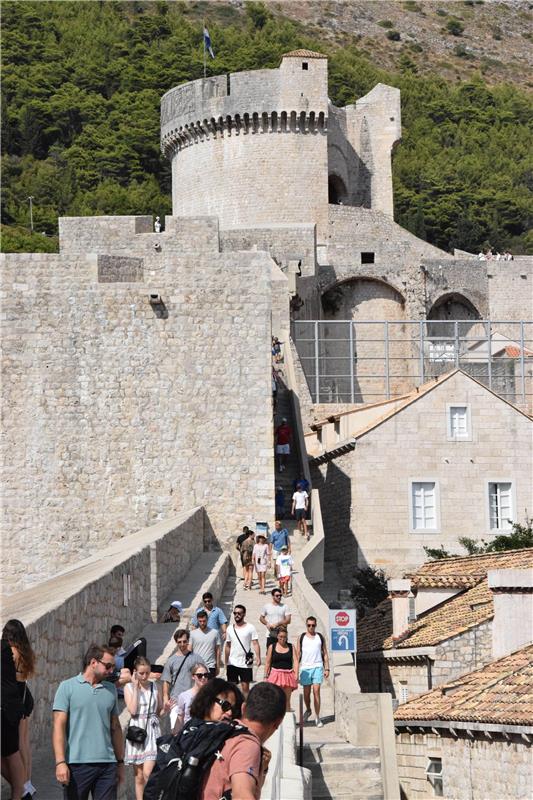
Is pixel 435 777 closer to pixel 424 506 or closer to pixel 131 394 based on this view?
pixel 131 394

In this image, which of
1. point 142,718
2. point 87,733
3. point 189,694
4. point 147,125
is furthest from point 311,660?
point 147,125

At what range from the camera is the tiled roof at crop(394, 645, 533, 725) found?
683 inches

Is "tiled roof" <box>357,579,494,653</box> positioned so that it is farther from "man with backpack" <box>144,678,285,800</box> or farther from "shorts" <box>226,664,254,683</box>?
"man with backpack" <box>144,678,285,800</box>

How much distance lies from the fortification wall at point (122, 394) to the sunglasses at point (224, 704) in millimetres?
16369

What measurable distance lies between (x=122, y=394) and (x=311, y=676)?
11.4 meters

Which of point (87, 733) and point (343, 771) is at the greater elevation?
point (87, 733)

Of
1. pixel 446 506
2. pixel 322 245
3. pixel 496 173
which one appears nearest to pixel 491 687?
pixel 446 506

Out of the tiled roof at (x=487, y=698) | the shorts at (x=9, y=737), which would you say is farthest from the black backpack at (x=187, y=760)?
the tiled roof at (x=487, y=698)

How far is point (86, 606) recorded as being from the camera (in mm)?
12062

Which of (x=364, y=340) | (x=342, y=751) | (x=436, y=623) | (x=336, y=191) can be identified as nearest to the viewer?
(x=342, y=751)

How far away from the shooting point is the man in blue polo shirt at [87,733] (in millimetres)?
8547

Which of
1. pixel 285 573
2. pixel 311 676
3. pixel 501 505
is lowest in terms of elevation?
pixel 311 676

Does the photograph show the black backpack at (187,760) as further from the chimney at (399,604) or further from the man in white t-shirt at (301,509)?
the chimney at (399,604)

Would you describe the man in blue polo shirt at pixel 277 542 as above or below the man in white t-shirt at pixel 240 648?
above
